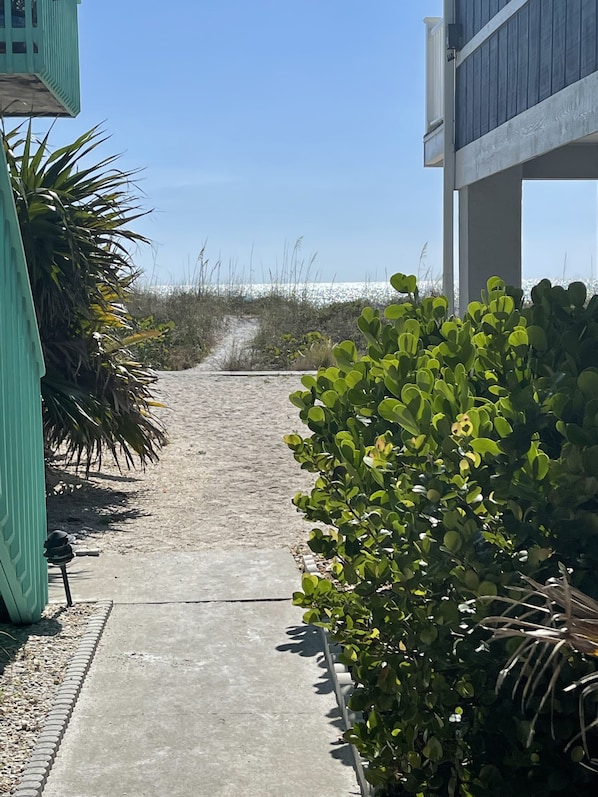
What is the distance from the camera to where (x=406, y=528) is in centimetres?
228

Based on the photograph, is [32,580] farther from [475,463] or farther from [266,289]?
[266,289]

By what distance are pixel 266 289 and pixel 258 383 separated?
33.4ft

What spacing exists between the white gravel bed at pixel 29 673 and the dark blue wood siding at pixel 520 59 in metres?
4.00

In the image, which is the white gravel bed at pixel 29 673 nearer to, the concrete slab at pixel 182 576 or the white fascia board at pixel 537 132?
the concrete slab at pixel 182 576

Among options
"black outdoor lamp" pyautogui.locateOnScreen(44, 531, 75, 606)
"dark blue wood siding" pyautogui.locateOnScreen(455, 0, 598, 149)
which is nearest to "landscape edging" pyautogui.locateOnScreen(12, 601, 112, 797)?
"black outdoor lamp" pyautogui.locateOnScreen(44, 531, 75, 606)

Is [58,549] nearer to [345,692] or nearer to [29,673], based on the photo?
[29,673]

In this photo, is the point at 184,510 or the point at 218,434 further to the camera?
the point at 218,434

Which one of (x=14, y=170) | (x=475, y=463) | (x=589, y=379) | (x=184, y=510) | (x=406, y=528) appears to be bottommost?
(x=184, y=510)

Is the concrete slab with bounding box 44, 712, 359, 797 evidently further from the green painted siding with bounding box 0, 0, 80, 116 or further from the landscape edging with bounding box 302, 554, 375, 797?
the green painted siding with bounding box 0, 0, 80, 116

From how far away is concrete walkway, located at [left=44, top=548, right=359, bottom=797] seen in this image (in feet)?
10.4

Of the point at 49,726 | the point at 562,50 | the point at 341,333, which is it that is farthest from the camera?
the point at 341,333

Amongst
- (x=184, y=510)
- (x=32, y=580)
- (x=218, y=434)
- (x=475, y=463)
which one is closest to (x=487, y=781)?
(x=475, y=463)

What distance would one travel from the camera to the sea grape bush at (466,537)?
2176 mm

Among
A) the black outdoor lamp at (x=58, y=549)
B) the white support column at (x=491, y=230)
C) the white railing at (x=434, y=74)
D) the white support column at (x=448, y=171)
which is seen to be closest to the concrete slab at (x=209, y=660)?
the black outdoor lamp at (x=58, y=549)
